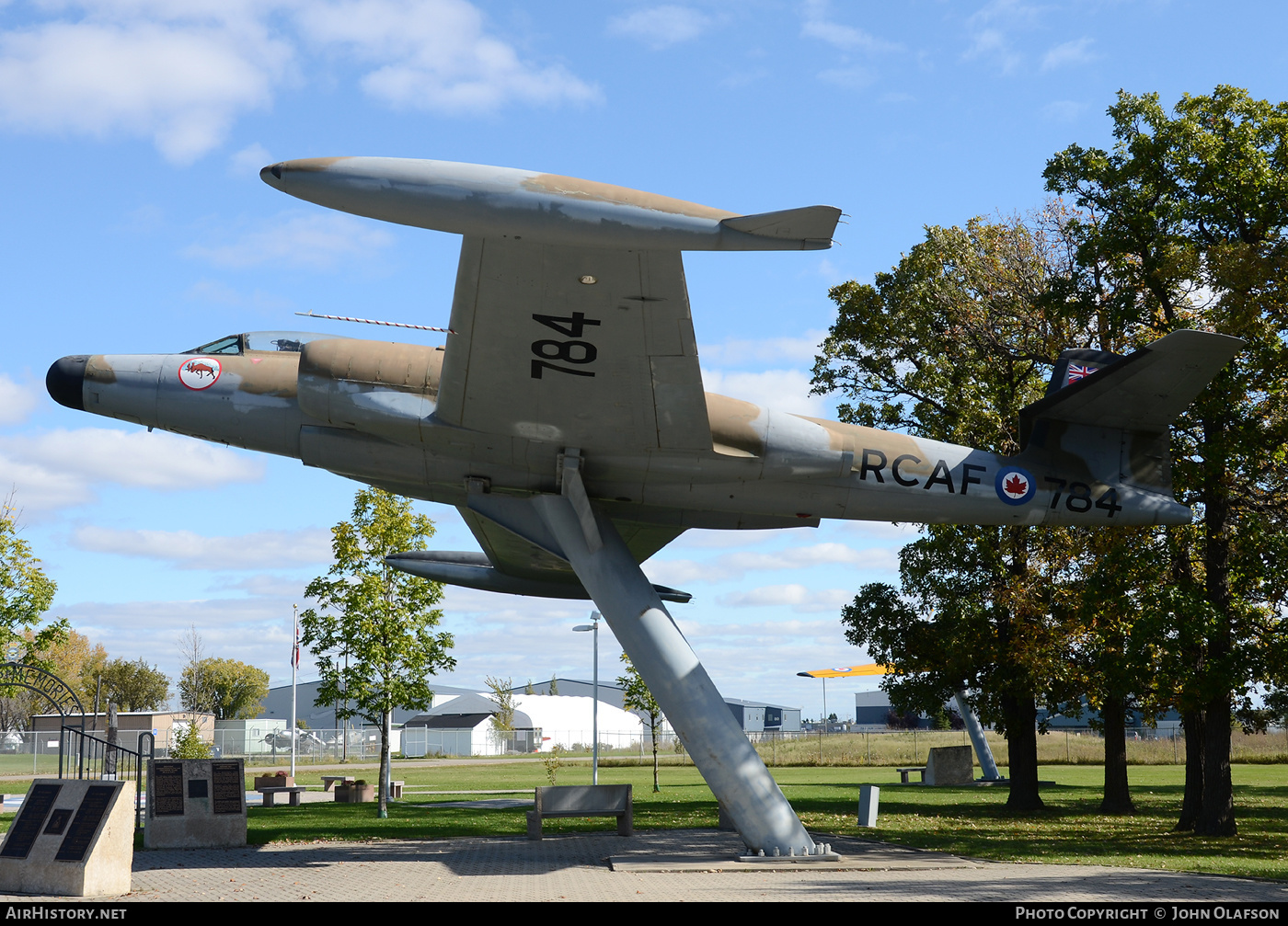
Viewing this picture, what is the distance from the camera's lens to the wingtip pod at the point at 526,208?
841 centimetres

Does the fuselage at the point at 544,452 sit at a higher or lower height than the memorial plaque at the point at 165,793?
higher

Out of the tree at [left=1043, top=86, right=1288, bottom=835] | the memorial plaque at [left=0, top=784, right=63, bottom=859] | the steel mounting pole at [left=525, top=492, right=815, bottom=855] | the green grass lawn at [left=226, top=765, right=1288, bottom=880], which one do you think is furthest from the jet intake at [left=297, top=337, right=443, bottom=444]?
the tree at [left=1043, top=86, right=1288, bottom=835]

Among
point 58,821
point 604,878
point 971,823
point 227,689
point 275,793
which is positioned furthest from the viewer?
point 227,689

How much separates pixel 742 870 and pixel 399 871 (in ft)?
12.7

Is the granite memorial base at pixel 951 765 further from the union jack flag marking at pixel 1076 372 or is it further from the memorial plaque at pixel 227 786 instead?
the memorial plaque at pixel 227 786

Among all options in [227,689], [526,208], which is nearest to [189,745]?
[526,208]

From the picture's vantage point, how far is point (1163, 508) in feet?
44.0

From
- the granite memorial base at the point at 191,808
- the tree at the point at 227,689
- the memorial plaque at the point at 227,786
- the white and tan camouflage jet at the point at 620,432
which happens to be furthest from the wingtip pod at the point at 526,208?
the tree at the point at 227,689

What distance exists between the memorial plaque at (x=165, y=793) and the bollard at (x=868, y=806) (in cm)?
1003

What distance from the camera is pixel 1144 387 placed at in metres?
12.9

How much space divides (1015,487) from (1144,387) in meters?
2.13

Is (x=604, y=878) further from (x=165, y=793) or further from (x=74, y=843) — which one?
(x=165, y=793)

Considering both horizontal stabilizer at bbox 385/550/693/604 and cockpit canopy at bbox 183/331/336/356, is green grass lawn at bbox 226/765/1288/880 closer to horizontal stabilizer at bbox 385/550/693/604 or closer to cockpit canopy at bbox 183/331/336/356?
horizontal stabilizer at bbox 385/550/693/604

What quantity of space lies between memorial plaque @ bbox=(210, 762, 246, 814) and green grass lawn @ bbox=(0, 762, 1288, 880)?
1.04m
